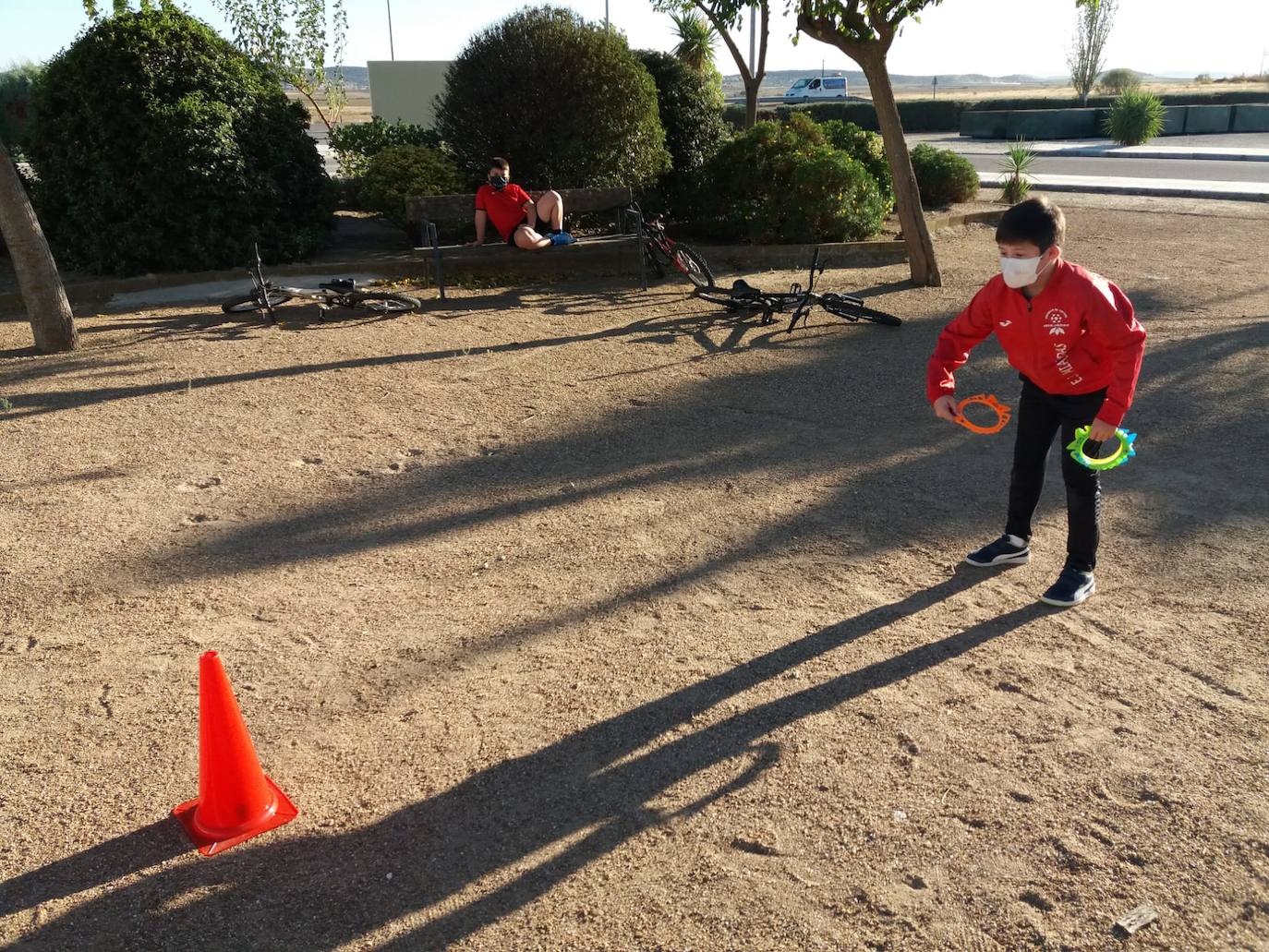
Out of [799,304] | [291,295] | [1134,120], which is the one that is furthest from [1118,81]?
[291,295]

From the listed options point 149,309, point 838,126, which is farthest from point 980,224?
point 149,309

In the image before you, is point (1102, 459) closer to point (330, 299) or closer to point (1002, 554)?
Result: point (1002, 554)

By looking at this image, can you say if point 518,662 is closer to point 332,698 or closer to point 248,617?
point 332,698

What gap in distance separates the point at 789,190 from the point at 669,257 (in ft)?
7.75

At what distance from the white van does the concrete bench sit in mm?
51509

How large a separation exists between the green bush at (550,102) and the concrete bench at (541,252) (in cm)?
74

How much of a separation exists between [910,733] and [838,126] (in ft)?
41.7

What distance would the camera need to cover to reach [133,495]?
518 centimetres

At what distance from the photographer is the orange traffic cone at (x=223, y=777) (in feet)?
9.20

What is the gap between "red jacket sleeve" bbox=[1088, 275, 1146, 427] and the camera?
3486mm

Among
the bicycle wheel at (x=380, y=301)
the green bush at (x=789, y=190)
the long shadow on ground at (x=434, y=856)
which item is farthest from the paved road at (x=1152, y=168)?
the long shadow on ground at (x=434, y=856)

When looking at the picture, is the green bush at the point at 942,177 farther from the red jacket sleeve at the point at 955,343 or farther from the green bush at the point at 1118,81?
the green bush at the point at 1118,81

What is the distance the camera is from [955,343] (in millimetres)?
4016

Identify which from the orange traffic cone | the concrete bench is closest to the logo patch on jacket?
the orange traffic cone
